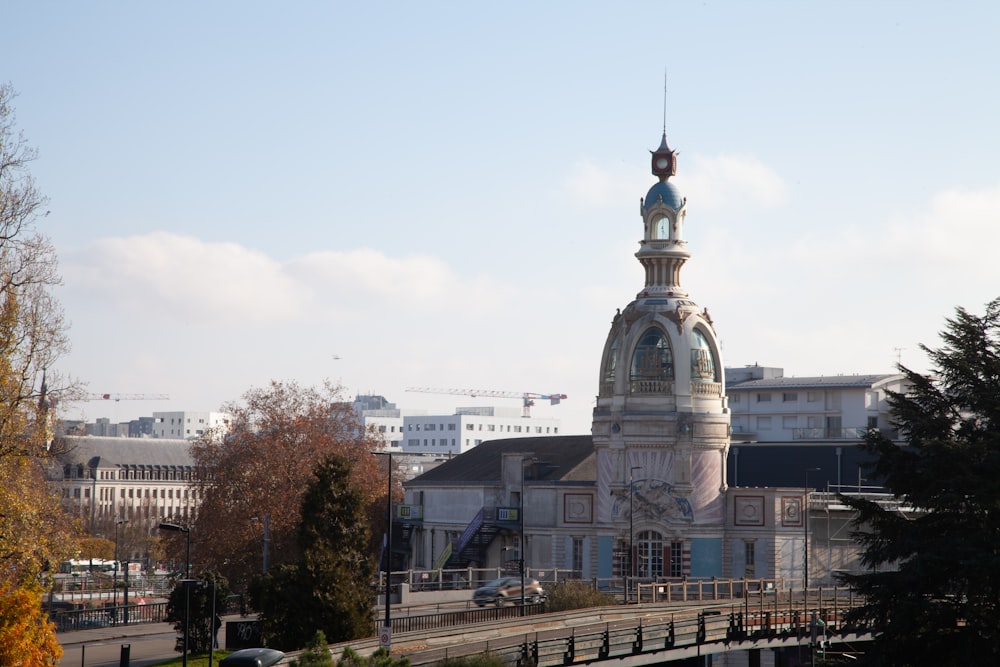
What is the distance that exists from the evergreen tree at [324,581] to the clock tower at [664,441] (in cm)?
3242

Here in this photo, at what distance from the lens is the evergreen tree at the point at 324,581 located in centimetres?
5141

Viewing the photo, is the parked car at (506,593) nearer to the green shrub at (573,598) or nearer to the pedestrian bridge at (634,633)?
the green shrub at (573,598)

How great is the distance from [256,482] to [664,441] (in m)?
23.4

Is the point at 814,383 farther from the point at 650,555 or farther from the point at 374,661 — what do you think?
the point at 374,661

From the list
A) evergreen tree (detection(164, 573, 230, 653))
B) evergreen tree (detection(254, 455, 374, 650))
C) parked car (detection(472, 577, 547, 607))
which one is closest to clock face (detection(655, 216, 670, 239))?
parked car (detection(472, 577, 547, 607))

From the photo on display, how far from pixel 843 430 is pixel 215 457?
209 feet

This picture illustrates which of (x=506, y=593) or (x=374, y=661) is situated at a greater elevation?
(x=374, y=661)

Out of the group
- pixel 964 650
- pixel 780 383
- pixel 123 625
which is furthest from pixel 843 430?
pixel 964 650

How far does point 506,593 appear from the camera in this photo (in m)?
72.8

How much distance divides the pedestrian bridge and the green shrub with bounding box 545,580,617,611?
802mm

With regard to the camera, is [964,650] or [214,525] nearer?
[964,650]

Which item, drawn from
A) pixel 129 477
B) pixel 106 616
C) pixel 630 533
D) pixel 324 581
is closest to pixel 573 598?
pixel 630 533

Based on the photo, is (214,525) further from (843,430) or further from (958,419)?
(843,430)

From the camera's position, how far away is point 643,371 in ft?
279
